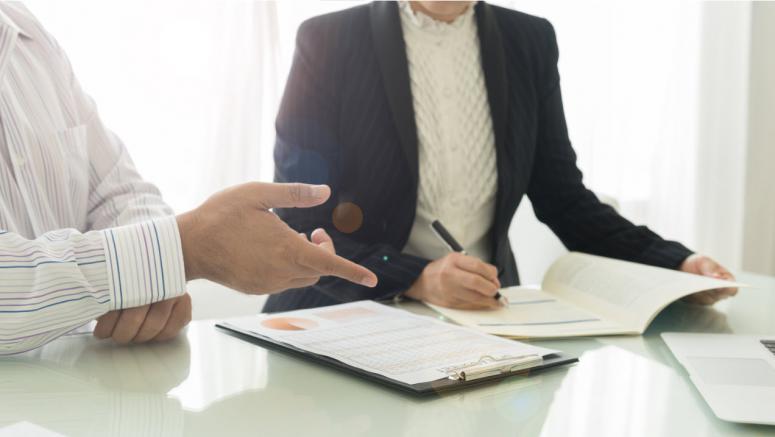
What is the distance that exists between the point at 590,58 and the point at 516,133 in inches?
58.0

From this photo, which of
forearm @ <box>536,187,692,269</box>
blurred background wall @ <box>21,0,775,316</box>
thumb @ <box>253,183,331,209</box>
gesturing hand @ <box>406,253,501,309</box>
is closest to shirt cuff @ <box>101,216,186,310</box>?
thumb @ <box>253,183,331,209</box>

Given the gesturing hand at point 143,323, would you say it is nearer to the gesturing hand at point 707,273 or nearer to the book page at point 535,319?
the book page at point 535,319

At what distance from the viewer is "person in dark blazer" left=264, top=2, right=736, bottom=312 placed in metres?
1.37

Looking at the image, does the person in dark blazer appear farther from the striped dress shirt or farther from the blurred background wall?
the blurred background wall

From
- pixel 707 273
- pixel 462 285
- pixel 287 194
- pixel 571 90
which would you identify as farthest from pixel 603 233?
pixel 571 90

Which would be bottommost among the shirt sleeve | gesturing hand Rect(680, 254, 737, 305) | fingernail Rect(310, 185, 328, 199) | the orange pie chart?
gesturing hand Rect(680, 254, 737, 305)

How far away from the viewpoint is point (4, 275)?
2.36 ft

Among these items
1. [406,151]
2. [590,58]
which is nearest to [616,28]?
[590,58]

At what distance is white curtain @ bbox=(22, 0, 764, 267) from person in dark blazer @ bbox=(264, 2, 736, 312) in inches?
23.2

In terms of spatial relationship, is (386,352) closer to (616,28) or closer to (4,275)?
(4,275)

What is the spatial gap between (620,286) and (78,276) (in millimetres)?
760

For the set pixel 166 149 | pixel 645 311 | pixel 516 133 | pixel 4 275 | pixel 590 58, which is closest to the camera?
pixel 4 275

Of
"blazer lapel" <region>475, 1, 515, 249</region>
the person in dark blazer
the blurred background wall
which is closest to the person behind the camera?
the person in dark blazer

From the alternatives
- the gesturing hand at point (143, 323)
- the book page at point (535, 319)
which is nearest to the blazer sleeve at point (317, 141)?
the book page at point (535, 319)
